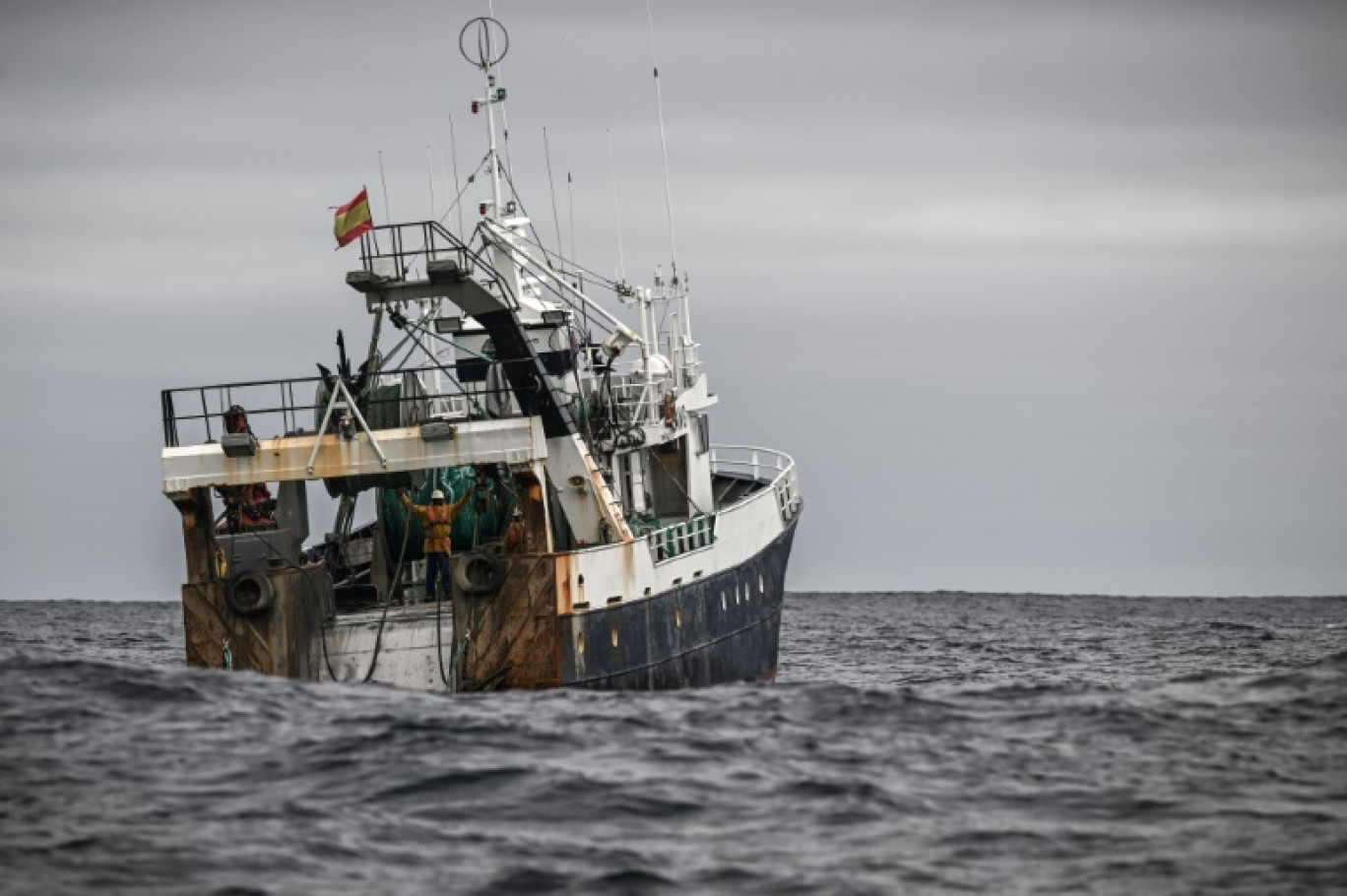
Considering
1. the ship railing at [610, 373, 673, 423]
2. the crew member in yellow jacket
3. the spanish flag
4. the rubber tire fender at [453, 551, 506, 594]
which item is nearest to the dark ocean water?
the rubber tire fender at [453, 551, 506, 594]

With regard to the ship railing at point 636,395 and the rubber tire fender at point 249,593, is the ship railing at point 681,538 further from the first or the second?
the rubber tire fender at point 249,593

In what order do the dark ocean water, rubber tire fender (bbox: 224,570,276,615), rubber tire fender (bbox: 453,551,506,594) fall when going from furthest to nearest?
1. rubber tire fender (bbox: 224,570,276,615)
2. rubber tire fender (bbox: 453,551,506,594)
3. the dark ocean water

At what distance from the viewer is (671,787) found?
19266 mm

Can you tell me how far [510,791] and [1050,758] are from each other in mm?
5296

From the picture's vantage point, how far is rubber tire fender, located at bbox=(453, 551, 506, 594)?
90.0 feet

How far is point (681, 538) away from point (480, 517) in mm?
3080

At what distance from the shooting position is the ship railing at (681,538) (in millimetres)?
31406

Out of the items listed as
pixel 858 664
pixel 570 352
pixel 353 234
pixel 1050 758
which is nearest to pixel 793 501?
pixel 858 664

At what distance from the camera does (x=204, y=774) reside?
19.7 metres

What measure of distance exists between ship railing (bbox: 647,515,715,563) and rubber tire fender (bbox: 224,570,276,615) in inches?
224

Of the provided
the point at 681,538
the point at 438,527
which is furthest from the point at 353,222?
the point at 681,538

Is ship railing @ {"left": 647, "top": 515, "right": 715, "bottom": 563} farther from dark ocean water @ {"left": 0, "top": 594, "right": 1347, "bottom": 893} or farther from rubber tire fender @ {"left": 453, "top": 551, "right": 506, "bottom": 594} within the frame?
dark ocean water @ {"left": 0, "top": 594, "right": 1347, "bottom": 893}

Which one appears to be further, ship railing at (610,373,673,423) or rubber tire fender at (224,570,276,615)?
ship railing at (610,373,673,423)

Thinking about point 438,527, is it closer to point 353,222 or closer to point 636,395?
point 353,222
